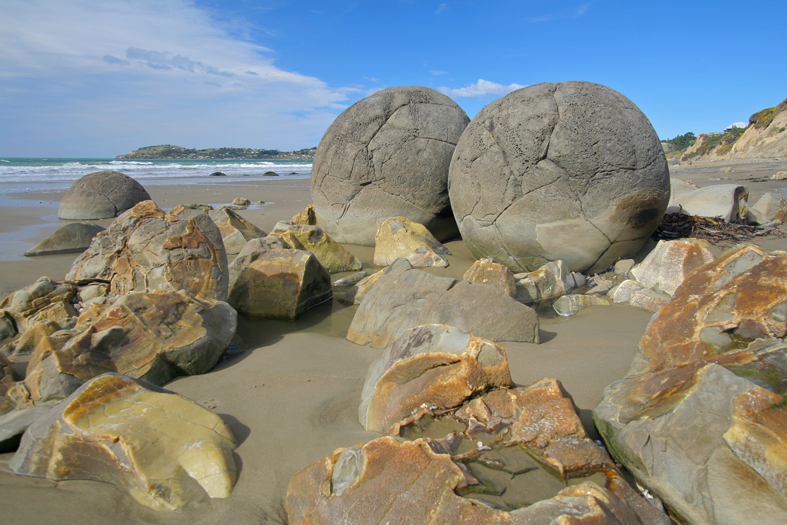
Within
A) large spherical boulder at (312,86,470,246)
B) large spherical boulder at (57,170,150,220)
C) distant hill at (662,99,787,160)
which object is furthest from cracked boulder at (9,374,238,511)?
distant hill at (662,99,787,160)

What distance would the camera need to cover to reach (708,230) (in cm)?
593

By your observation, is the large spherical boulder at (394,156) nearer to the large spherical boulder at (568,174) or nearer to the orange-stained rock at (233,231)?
the large spherical boulder at (568,174)

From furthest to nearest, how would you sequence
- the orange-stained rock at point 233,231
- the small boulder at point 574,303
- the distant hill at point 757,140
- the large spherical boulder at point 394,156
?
the distant hill at point 757,140 < the orange-stained rock at point 233,231 < the large spherical boulder at point 394,156 < the small boulder at point 574,303

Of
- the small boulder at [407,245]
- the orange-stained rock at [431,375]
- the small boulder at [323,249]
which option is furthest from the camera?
the small boulder at [323,249]

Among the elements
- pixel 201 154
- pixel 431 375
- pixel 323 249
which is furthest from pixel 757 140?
pixel 201 154

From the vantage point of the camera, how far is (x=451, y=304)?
11.1 feet

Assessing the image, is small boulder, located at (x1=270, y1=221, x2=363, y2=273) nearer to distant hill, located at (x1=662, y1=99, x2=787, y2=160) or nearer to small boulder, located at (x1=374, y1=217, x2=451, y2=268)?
small boulder, located at (x1=374, y1=217, x2=451, y2=268)

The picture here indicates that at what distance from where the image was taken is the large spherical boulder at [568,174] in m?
4.63

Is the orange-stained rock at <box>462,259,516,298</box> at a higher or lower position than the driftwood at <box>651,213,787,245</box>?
lower

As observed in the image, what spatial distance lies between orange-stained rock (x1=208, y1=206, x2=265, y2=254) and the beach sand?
2.67 metres

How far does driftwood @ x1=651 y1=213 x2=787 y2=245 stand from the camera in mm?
5848

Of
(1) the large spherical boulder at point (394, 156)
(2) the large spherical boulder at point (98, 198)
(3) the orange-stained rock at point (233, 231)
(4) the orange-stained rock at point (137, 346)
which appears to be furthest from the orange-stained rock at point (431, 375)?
(2) the large spherical boulder at point (98, 198)

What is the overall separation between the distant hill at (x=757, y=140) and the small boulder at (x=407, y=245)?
27861 mm

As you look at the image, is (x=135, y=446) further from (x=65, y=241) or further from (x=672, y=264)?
(x=65, y=241)
